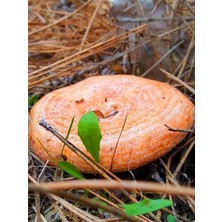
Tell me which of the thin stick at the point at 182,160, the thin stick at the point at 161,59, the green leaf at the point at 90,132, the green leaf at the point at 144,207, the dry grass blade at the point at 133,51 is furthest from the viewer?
the thin stick at the point at 161,59

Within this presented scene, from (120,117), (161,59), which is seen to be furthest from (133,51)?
(120,117)

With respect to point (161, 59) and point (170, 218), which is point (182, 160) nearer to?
point (170, 218)

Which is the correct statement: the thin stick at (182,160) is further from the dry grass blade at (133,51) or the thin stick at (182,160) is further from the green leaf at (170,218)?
the green leaf at (170,218)

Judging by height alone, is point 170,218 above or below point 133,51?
below

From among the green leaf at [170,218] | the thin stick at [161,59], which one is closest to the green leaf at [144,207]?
the green leaf at [170,218]
